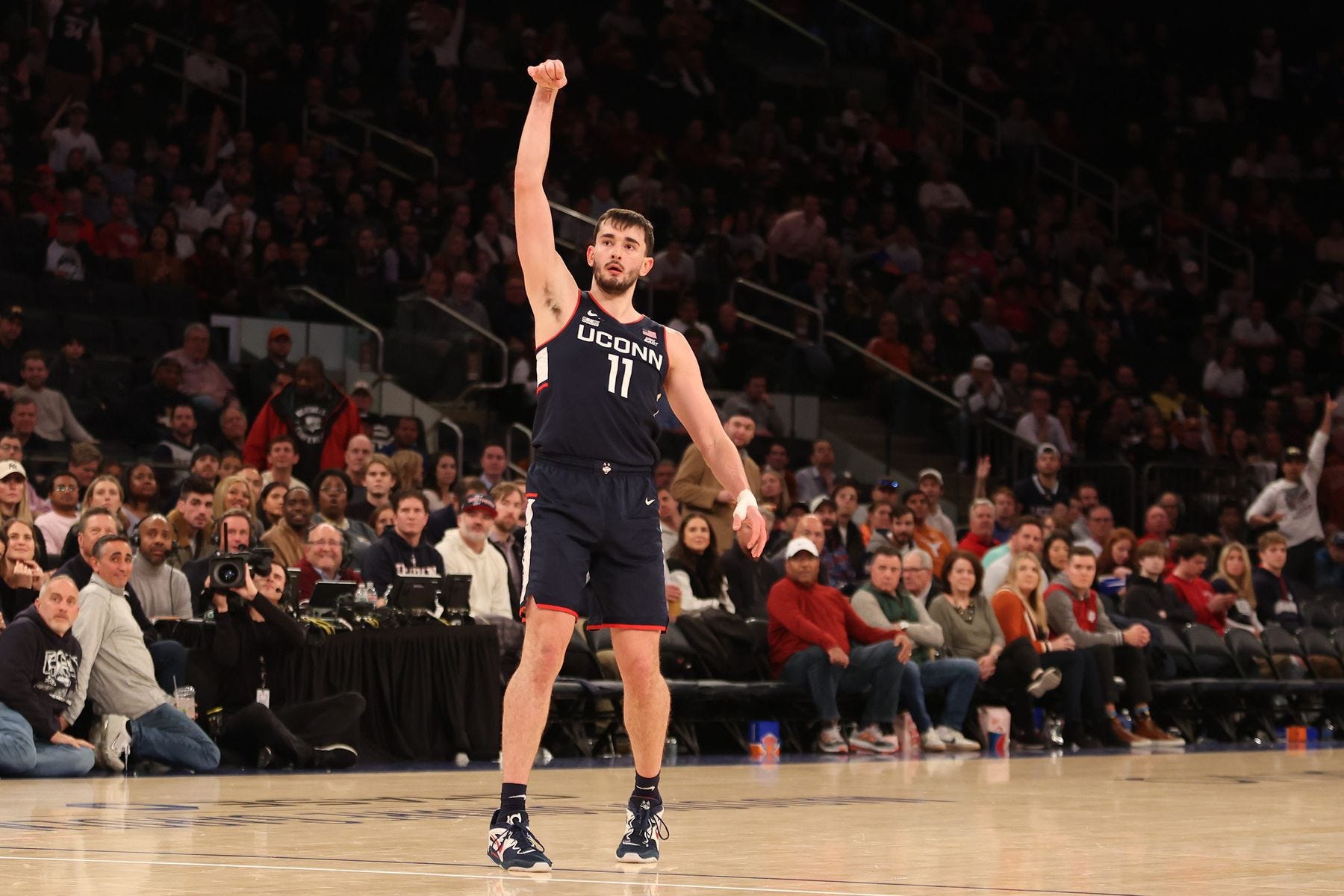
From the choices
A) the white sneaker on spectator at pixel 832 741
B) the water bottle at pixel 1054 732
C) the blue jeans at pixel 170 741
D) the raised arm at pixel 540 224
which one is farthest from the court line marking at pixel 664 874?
the water bottle at pixel 1054 732

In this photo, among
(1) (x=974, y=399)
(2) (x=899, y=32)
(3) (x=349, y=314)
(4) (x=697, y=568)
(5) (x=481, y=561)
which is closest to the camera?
(5) (x=481, y=561)

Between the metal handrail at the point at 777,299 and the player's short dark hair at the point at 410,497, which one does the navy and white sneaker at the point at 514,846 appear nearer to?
the player's short dark hair at the point at 410,497

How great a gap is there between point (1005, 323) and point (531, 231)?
15163 mm

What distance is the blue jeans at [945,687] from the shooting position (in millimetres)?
12484

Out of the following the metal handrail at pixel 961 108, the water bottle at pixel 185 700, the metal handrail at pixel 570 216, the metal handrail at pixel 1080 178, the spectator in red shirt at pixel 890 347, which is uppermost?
the metal handrail at pixel 961 108

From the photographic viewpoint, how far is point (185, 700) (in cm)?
995

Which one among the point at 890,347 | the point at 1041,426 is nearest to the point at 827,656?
the point at 1041,426

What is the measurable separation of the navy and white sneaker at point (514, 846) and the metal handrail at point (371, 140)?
13.5 metres

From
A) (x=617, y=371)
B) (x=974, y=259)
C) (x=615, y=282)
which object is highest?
(x=974, y=259)

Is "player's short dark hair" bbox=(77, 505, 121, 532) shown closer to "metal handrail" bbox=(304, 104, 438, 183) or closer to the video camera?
the video camera

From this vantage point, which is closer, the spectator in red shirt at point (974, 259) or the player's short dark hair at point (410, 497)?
the player's short dark hair at point (410, 497)

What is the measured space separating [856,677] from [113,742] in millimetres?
4760

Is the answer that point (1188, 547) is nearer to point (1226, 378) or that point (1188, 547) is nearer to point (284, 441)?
point (1226, 378)

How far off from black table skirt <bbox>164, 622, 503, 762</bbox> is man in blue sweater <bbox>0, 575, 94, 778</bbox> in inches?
35.7
